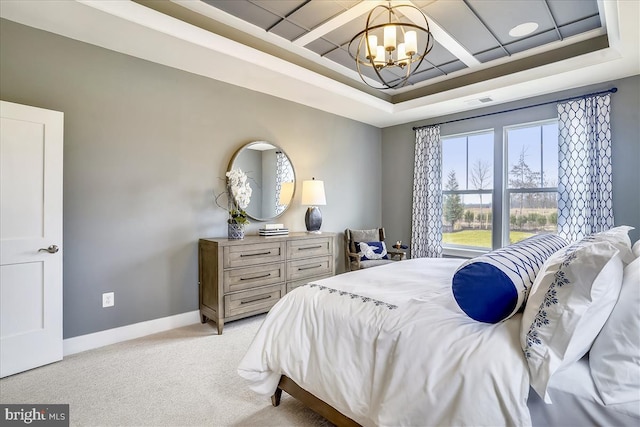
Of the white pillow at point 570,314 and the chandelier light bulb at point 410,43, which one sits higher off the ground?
the chandelier light bulb at point 410,43

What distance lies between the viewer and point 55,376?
2260mm

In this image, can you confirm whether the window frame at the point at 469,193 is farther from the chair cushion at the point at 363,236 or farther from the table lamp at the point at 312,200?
the table lamp at the point at 312,200

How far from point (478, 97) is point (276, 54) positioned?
8.42 ft

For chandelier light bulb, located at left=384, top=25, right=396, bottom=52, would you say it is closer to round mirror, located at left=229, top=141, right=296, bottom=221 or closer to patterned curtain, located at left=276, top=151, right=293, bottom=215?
round mirror, located at left=229, top=141, right=296, bottom=221

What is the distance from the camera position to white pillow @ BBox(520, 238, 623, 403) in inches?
40.2

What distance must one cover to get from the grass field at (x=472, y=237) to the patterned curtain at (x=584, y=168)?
0.56 meters

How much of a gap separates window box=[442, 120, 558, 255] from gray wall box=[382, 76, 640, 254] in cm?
16

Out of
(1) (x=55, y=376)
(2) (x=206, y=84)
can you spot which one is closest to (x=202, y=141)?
(2) (x=206, y=84)

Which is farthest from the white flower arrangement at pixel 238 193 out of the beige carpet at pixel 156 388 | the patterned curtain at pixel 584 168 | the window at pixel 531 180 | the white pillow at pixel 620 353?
the patterned curtain at pixel 584 168

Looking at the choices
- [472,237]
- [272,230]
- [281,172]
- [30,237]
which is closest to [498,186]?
[472,237]

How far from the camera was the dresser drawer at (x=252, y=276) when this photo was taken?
311cm

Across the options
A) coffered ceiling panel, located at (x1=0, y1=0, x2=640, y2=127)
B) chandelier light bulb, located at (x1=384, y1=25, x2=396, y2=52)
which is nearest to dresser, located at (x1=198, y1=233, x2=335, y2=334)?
coffered ceiling panel, located at (x1=0, y1=0, x2=640, y2=127)

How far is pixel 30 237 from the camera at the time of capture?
237 cm

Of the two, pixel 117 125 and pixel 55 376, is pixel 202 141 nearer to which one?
pixel 117 125
